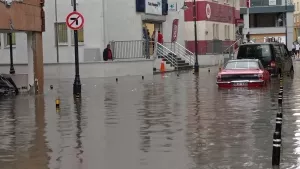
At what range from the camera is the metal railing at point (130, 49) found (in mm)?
40969

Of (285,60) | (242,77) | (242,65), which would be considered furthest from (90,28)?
(242,77)

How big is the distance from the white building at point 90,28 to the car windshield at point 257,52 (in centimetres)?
1163

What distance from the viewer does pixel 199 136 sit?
12289 mm

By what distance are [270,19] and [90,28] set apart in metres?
56.8

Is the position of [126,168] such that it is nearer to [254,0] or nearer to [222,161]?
[222,161]

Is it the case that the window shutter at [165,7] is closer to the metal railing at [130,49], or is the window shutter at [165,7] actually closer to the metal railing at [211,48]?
the metal railing at [130,49]

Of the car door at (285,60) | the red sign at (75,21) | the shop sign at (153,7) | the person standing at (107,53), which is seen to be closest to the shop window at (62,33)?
the person standing at (107,53)

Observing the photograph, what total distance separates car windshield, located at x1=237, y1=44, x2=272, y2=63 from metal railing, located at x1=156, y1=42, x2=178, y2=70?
1378 cm

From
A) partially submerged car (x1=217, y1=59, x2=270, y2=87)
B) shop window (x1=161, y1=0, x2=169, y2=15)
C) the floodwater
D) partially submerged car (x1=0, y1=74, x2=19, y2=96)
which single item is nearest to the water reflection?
the floodwater

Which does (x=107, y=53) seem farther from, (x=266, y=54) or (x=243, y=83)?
(x=243, y=83)

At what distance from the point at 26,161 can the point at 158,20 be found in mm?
37051

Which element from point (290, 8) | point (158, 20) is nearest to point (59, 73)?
point (158, 20)

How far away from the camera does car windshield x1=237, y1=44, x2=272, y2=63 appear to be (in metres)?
30.6

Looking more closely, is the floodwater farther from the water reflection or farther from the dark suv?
the dark suv
